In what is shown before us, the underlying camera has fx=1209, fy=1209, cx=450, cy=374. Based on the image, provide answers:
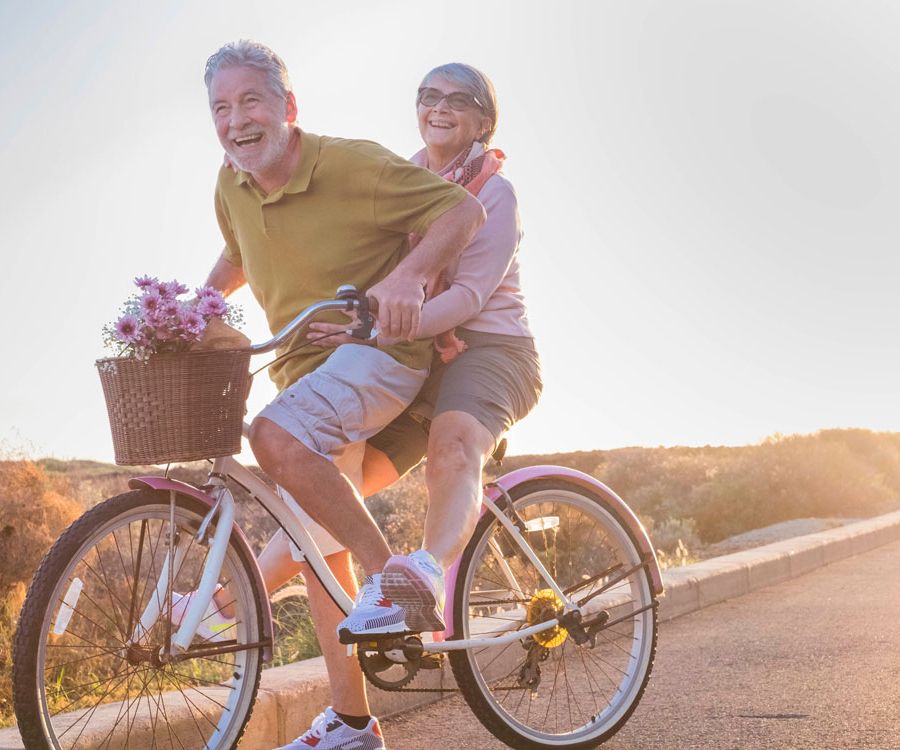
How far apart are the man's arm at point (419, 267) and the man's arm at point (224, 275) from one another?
91cm

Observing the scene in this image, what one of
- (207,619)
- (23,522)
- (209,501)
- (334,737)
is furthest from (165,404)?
(23,522)

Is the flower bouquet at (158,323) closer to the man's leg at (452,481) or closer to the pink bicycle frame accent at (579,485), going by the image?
the man's leg at (452,481)

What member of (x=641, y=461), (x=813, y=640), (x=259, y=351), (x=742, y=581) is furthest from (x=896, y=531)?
(x=259, y=351)

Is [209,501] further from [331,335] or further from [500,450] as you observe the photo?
[500,450]

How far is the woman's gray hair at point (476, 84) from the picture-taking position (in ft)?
14.8

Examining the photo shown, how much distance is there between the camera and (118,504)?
3375 millimetres

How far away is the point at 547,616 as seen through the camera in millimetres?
4402

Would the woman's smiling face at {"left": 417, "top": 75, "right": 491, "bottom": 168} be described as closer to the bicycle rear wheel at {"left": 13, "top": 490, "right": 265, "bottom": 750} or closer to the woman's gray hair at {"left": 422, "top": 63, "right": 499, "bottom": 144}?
the woman's gray hair at {"left": 422, "top": 63, "right": 499, "bottom": 144}

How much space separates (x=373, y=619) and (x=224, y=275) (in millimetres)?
1366

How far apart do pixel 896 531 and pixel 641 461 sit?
9.91 m

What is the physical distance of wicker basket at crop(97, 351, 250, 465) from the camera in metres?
3.21

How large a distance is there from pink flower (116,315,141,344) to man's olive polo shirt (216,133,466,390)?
2.12 ft

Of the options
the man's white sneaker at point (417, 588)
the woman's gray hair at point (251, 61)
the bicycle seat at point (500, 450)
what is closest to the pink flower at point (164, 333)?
the woman's gray hair at point (251, 61)

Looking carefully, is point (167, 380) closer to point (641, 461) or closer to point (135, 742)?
point (135, 742)
